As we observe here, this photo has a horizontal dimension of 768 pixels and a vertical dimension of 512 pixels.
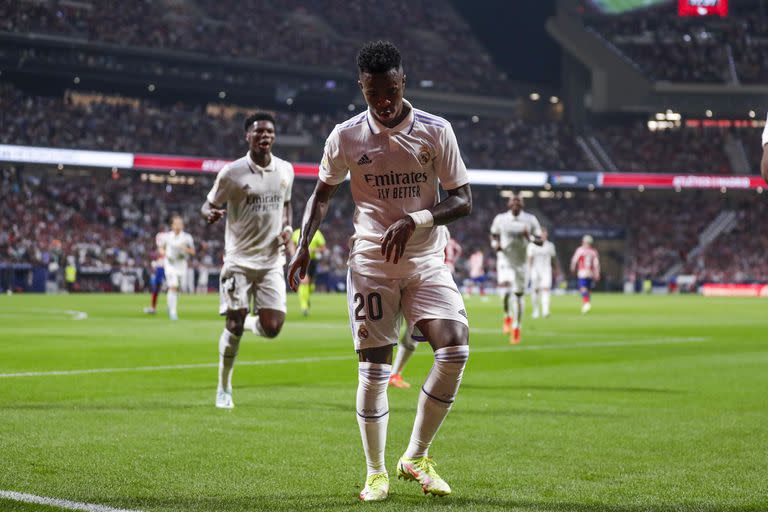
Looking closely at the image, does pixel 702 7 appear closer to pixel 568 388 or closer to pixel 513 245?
pixel 513 245

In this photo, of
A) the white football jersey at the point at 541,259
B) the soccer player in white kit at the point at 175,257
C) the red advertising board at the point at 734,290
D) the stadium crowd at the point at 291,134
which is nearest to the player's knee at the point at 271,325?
the soccer player in white kit at the point at 175,257

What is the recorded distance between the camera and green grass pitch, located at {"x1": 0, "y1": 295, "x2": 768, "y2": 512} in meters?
6.13

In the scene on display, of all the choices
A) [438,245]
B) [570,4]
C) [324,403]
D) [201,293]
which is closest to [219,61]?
[201,293]

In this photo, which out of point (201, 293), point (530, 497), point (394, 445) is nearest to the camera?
point (530, 497)

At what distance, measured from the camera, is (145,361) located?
15.0 metres

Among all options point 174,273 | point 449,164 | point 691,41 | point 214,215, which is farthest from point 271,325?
point 691,41

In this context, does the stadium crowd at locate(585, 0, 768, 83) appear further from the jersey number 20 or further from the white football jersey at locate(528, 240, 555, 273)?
the jersey number 20

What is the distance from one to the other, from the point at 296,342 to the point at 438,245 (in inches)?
506

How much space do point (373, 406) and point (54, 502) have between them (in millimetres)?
1837

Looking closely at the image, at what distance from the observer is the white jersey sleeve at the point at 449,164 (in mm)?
6262

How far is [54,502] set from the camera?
18.6ft

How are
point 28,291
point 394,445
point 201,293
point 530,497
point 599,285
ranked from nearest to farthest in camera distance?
point 530,497 < point 394,445 < point 28,291 < point 201,293 < point 599,285

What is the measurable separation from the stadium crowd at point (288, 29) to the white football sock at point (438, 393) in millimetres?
53203

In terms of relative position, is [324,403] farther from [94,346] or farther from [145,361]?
[94,346]
